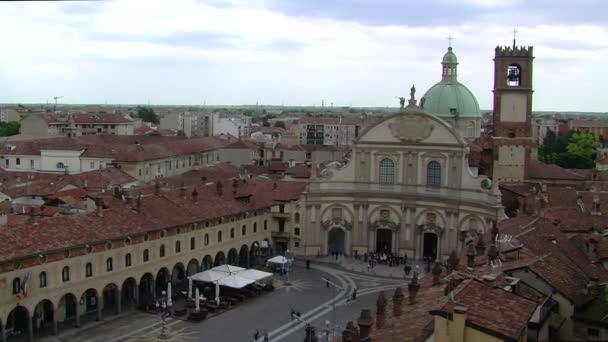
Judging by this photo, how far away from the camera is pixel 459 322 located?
766 inches

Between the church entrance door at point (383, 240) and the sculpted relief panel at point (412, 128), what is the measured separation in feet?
29.6

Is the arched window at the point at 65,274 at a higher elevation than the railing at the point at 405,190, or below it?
below

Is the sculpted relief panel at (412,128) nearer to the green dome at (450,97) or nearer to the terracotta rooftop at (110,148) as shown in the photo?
the green dome at (450,97)

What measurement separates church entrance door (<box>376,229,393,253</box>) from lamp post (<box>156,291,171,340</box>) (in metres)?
24.4

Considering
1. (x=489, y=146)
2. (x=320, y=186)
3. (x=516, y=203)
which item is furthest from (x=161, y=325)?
(x=489, y=146)

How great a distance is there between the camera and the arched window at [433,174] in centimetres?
6775

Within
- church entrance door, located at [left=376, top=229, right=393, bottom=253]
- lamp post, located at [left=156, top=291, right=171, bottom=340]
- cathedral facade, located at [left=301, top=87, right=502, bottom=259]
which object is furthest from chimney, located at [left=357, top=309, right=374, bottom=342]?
church entrance door, located at [left=376, top=229, right=393, bottom=253]

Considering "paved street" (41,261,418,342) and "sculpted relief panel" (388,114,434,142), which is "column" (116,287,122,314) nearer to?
Result: "paved street" (41,261,418,342)

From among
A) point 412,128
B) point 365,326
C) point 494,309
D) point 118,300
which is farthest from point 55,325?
point 412,128

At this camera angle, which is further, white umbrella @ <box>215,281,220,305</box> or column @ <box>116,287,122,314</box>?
white umbrella @ <box>215,281,220,305</box>

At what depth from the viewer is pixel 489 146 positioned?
79.6m

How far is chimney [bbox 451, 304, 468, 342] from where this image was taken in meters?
19.4

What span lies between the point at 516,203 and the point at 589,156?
2372 inches

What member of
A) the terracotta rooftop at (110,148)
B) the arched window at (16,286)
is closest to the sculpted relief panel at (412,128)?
the terracotta rooftop at (110,148)
